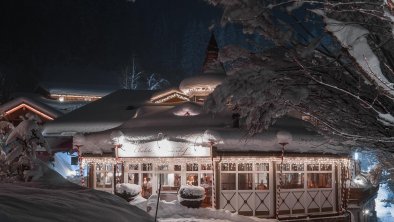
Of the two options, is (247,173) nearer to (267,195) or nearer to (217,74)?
(267,195)

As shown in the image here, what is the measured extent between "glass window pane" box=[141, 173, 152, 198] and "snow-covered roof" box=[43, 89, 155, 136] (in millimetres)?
9303

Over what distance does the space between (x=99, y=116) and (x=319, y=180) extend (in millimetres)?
17461

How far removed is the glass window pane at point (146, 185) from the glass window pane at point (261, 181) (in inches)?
202

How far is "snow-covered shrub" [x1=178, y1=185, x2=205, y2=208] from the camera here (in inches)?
695

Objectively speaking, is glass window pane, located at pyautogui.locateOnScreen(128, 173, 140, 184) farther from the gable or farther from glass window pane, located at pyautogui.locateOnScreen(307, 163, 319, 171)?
the gable

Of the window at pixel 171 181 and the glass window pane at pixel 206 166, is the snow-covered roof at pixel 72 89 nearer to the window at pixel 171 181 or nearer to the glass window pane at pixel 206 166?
the window at pixel 171 181

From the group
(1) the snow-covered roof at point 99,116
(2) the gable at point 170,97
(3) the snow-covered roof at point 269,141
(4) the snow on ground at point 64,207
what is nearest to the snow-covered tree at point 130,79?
(1) the snow-covered roof at point 99,116

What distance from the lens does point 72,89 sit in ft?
165

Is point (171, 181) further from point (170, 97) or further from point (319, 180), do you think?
point (170, 97)

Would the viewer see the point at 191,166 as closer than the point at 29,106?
Yes

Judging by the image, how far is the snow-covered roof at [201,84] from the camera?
26234 mm

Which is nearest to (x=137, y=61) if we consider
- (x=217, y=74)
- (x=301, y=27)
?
(x=217, y=74)

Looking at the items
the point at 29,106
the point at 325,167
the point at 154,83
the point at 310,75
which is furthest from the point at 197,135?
the point at 154,83

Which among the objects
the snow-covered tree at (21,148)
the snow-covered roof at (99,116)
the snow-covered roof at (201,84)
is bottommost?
the snow-covered tree at (21,148)
